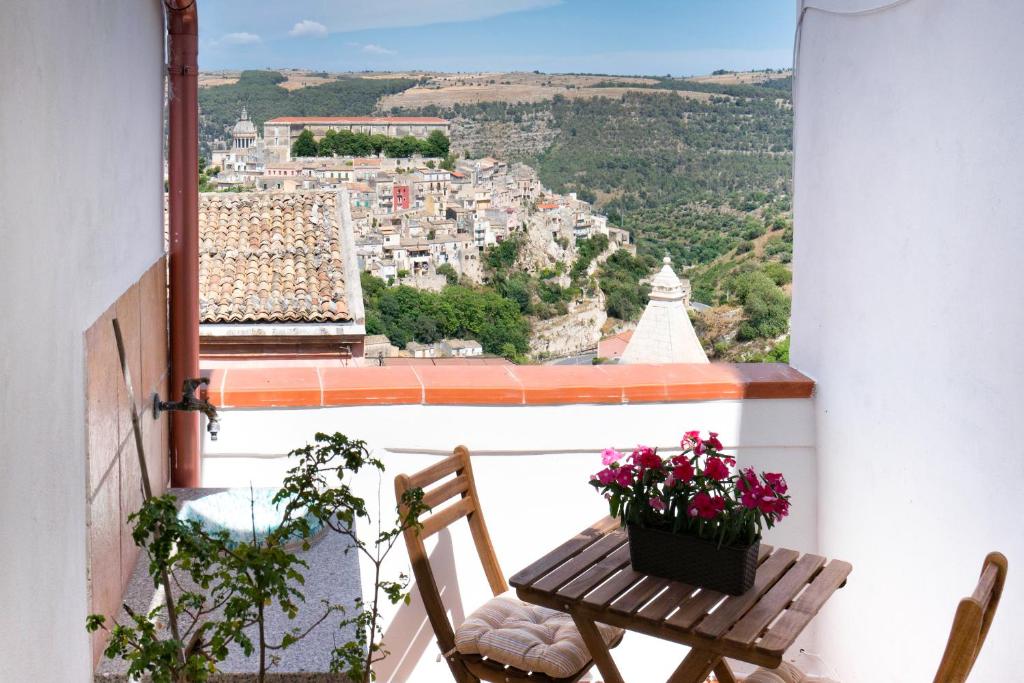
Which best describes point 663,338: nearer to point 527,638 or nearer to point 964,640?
point 527,638

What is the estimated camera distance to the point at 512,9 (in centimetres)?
A: 4912

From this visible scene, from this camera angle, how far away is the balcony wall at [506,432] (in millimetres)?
2832

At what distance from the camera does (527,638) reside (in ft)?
7.80

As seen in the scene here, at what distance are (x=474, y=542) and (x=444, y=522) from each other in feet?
0.59

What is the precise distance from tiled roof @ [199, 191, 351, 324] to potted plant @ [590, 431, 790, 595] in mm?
9385

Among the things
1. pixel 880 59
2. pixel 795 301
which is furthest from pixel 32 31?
pixel 795 301

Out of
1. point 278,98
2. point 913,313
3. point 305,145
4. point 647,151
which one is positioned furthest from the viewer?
point 305,145

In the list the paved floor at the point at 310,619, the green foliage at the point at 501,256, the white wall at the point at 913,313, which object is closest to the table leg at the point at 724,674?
the white wall at the point at 913,313

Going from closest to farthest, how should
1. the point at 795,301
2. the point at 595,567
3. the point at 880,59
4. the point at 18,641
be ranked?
the point at 18,641 < the point at 595,567 < the point at 880,59 < the point at 795,301

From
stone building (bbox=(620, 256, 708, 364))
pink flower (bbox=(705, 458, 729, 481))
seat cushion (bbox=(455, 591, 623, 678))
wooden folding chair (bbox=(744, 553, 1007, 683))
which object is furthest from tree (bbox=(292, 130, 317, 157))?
wooden folding chair (bbox=(744, 553, 1007, 683))

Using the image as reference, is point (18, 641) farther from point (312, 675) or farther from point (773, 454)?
point (773, 454)

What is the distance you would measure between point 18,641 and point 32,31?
0.68 metres

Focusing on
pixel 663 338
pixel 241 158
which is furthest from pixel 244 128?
pixel 663 338

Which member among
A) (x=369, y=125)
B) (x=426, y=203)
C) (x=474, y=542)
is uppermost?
(x=369, y=125)
